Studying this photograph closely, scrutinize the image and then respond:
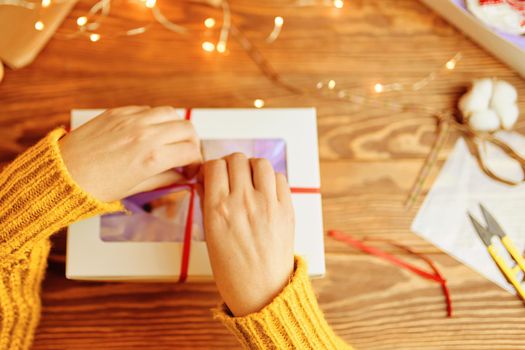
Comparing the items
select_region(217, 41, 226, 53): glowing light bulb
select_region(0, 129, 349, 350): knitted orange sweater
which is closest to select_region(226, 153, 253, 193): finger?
select_region(0, 129, 349, 350): knitted orange sweater

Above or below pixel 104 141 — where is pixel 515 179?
below

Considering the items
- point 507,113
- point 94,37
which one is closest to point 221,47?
point 94,37

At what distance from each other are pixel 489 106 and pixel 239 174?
362mm

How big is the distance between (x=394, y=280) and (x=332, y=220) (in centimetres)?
11

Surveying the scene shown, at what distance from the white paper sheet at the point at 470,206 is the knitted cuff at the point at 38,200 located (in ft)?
1.34

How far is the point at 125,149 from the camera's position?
585mm

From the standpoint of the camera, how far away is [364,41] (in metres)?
0.77

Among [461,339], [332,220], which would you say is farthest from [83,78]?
[461,339]

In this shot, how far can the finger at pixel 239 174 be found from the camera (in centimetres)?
59

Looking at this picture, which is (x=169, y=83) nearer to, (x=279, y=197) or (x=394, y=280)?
(x=279, y=197)

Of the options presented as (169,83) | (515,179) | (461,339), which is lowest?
(461,339)

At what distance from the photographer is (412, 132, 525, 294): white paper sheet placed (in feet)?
2.31

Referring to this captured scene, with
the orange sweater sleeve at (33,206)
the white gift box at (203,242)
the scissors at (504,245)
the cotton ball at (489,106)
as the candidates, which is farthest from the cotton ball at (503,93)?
the orange sweater sleeve at (33,206)

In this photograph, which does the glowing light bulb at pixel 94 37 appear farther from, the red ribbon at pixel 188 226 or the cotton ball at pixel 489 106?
the cotton ball at pixel 489 106
